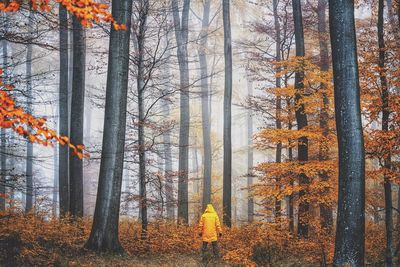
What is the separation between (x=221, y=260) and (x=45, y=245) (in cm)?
461

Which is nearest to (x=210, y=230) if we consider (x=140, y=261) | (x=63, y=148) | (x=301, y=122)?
(x=140, y=261)

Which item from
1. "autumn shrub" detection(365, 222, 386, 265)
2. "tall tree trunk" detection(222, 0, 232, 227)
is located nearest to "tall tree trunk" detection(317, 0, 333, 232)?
"autumn shrub" detection(365, 222, 386, 265)

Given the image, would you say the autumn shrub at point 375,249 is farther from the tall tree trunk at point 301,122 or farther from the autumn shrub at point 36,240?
the autumn shrub at point 36,240

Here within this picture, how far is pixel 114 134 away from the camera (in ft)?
30.3

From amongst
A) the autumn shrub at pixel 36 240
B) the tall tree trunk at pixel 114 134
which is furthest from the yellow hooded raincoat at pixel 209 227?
the autumn shrub at pixel 36 240

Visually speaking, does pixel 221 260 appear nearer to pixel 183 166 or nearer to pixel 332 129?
pixel 332 129

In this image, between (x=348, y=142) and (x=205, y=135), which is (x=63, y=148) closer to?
(x=205, y=135)

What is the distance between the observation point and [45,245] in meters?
8.77

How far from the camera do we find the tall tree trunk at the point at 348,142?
20.2 ft

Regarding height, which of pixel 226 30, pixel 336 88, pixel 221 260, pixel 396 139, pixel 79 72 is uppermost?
pixel 226 30

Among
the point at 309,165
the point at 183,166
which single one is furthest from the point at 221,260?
the point at 183,166

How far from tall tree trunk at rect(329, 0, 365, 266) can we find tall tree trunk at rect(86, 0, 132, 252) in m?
5.25

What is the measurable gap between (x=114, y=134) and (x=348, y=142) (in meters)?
5.69

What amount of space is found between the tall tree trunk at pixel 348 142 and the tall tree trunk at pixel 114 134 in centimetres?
525
